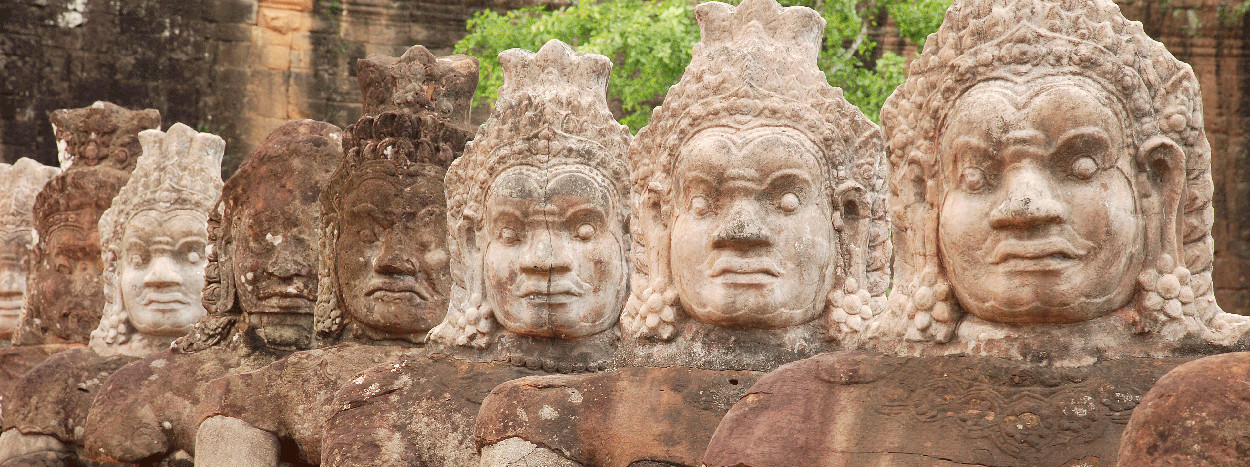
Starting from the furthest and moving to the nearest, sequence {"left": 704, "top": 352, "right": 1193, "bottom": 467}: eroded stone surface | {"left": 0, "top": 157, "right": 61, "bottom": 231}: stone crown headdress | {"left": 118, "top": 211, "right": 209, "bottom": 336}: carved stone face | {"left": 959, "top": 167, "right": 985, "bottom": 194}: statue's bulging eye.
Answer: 1. {"left": 0, "top": 157, "right": 61, "bottom": 231}: stone crown headdress
2. {"left": 118, "top": 211, "right": 209, "bottom": 336}: carved stone face
3. {"left": 959, "top": 167, "right": 985, "bottom": 194}: statue's bulging eye
4. {"left": 704, "top": 352, "right": 1193, "bottom": 467}: eroded stone surface

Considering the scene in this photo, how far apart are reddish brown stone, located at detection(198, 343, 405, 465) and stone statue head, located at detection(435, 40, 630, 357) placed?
2.46 ft

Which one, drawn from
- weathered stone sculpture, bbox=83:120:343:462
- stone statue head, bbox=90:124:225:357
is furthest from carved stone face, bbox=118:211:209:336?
weathered stone sculpture, bbox=83:120:343:462

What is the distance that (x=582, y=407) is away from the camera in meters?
5.20

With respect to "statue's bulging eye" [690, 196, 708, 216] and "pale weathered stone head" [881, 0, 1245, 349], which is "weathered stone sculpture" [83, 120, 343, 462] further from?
"pale weathered stone head" [881, 0, 1245, 349]

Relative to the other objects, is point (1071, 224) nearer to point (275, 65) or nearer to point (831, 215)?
point (831, 215)

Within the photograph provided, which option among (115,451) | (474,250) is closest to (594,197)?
(474,250)

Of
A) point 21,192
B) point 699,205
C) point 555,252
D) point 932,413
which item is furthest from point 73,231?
point 932,413

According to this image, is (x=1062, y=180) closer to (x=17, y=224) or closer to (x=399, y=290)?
(x=399, y=290)

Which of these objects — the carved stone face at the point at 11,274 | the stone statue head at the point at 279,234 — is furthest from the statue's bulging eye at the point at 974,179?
the carved stone face at the point at 11,274

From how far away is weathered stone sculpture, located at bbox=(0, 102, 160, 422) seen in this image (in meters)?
9.64

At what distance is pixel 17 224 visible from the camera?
37.4 feet

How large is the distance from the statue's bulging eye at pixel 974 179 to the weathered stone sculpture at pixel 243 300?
470cm

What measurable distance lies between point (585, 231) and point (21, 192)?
7154 millimetres

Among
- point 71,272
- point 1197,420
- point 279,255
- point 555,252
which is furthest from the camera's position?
point 71,272
